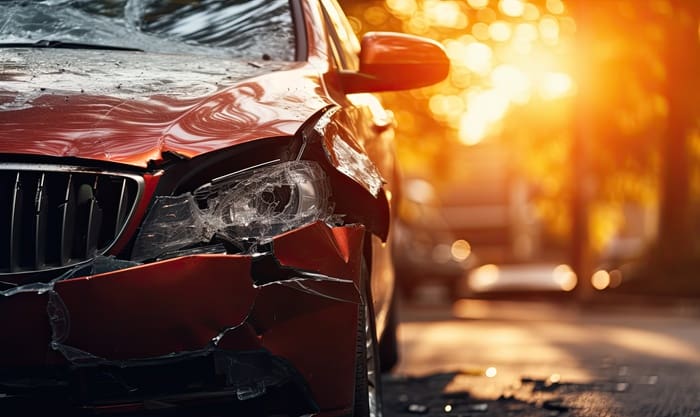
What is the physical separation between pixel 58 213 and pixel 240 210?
0.45 metres

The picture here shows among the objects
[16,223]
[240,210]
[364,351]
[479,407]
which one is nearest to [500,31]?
[479,407]

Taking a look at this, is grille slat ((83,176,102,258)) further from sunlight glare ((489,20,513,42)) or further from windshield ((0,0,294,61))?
sunlight glare ((489,20,513,42))

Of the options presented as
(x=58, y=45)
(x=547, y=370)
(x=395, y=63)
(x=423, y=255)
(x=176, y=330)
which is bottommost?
(x=423, y=255)

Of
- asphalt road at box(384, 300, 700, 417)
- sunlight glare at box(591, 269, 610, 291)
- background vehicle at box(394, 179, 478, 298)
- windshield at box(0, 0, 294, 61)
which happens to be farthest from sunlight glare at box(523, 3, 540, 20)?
windshield at box(0, 0, 294, 61)

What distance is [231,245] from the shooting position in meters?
3.57

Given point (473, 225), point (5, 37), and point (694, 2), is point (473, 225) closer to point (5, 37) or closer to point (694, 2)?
point (694, 2)

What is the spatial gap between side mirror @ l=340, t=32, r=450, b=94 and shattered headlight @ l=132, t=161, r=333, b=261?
1.17 metres

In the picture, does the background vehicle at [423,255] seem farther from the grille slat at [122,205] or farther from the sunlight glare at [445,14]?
the grille slat at [122,205]

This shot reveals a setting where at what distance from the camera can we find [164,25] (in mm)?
4984

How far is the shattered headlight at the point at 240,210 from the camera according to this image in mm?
3561

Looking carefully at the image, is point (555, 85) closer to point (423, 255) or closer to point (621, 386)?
point (423, 255)

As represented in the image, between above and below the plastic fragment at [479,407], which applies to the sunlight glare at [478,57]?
below

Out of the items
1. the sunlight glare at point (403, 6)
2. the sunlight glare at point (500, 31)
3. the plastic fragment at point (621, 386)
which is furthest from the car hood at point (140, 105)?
the sunlight glare at point (500, 31)

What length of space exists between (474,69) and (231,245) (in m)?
18.1
